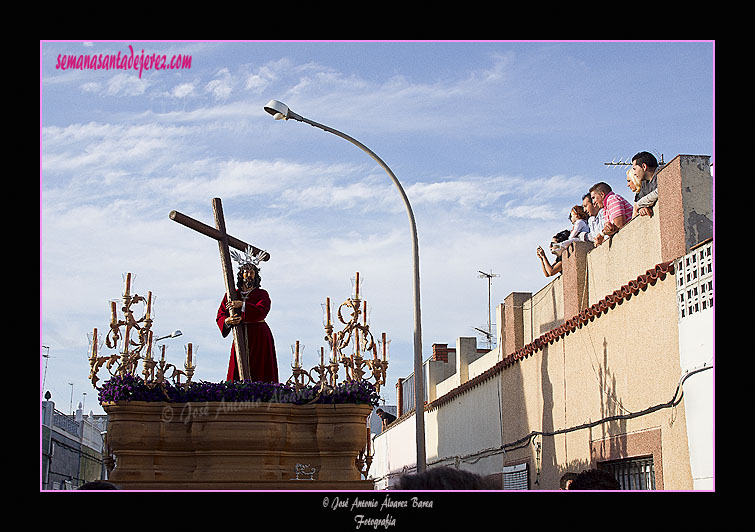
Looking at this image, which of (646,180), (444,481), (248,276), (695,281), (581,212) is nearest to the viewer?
(444,481)

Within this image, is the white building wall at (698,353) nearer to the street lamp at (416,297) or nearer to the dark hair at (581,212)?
the street lamp at (416,297)

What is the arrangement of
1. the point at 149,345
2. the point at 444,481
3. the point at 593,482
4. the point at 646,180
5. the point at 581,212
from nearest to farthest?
the point at 444,481 < the point at 593,482 < the point at 646,180 < the point at 149,345 < the point at 581,212

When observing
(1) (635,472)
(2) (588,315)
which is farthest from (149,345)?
(1) (635,472)

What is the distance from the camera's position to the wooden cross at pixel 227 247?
13273 millimetres

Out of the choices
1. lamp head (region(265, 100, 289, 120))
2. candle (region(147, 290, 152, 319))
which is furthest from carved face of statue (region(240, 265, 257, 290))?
lamp head (region(265, 100, 289, 120))

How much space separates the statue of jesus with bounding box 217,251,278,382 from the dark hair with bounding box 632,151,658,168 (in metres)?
6.21

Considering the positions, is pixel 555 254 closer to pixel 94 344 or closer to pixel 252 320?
pixel 252 320

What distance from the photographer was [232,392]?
1237cm

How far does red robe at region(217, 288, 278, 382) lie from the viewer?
1344 cm

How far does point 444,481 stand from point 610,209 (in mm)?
9458

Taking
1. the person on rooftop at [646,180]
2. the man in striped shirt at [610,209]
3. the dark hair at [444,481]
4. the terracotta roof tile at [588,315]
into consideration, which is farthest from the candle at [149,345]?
the dark hair at [444,481]

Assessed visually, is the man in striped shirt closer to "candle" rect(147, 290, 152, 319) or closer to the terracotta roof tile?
the terracotta roof tile

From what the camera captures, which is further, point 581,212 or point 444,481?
point 581,212
